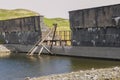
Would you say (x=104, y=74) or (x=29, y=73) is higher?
(x=104, y=74)

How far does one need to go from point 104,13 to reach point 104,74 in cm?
2377

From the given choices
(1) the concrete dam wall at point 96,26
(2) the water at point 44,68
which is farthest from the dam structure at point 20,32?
(2) the water at point 44,68

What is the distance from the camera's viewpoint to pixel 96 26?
1827 inches

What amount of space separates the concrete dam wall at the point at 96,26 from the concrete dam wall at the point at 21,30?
9.53 m

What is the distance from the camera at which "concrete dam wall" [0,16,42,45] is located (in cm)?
5944

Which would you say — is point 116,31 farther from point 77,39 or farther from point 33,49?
point 33,49

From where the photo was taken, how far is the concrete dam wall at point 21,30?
195 feet

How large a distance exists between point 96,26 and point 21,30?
2102cm

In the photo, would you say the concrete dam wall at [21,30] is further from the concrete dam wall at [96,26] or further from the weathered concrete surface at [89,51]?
the concrete dam wall at [96,26]

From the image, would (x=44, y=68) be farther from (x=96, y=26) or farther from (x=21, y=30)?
(x=21, y=30)

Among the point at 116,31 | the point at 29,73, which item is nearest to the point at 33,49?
the point at 116,31

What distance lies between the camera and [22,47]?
62406mm

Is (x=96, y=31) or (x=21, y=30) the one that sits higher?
(x=96, y=31)

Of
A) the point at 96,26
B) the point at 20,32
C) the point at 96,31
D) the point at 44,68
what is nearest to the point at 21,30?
the point at 20,32
